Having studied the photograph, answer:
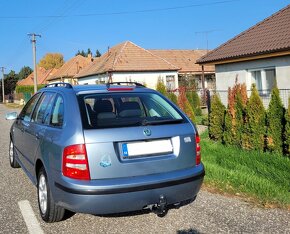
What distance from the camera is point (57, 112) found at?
4.32 m

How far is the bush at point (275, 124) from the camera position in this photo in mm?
8203

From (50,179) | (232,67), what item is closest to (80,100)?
(50,179)

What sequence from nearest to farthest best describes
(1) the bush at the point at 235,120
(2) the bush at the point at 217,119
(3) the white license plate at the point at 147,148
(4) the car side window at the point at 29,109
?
(3) the white license plate at the point at 147,148 → (4) the car side window at the point at 29,109 → (1) the bush at the point at 235,120 → (2) the bush at the point at 217,119

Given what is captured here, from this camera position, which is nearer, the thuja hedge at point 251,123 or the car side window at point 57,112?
the car side window at point 57,112

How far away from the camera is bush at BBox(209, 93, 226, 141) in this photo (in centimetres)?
1026

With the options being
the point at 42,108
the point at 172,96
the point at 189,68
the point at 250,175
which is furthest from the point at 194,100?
the point at 189,68

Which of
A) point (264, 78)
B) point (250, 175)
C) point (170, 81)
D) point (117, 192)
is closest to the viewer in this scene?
point (117, 192)

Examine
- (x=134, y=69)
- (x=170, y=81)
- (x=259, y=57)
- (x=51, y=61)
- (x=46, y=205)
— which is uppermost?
(x=51, y=61)

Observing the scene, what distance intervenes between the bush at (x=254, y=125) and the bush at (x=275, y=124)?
0.23 metres

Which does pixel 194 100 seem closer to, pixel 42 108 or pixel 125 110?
pixel 42 108

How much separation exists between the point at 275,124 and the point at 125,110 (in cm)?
507

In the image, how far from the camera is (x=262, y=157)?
25.8ft

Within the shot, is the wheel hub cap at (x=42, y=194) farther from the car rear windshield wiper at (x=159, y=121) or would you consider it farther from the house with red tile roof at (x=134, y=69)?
the house with red tile roof at (x=134, y=69)

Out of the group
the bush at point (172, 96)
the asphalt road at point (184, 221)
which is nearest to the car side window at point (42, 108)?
the asphalt road at point (184, 221)
